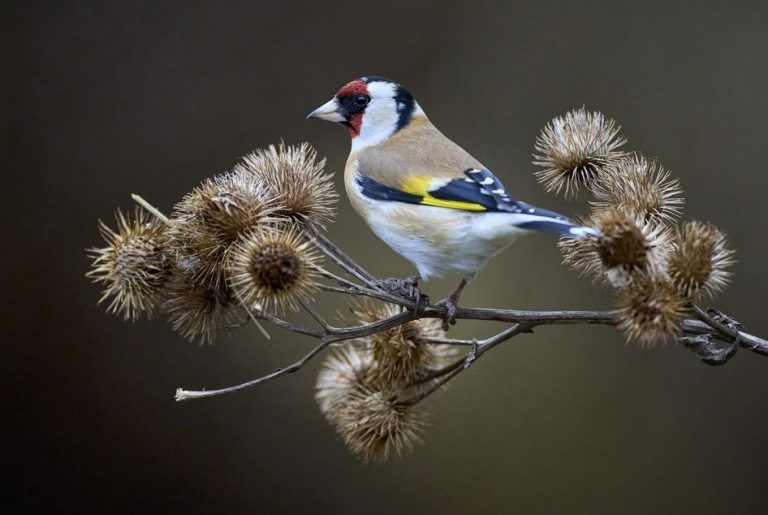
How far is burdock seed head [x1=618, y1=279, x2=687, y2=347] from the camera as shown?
735 mm

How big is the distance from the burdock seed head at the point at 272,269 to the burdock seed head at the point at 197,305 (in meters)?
0.07

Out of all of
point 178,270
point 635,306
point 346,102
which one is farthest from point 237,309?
point 635,306

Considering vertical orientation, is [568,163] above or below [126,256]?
above

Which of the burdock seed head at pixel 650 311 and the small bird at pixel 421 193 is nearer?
the burdock seed head at pixel 650 311

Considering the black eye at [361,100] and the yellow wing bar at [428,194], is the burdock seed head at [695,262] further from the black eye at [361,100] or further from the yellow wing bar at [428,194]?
the black eye at [361,100]

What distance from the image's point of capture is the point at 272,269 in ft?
2.66

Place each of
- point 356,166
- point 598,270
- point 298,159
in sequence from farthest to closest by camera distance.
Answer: point 356,166 → point 298,159 → point 598,270

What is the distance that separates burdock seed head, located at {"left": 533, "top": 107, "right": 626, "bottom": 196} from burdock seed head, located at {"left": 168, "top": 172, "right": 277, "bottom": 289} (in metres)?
0.35

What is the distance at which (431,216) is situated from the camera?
950mm

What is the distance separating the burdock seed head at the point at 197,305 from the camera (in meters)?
0.93

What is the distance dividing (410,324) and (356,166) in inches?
8.9

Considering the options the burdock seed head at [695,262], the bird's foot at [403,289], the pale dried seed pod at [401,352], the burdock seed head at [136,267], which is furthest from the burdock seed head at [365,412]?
the burdock seed head at [695,262]

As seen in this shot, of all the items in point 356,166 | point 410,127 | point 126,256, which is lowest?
point 126,256

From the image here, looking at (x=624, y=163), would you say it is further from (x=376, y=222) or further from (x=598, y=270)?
(x=376, y=222)
